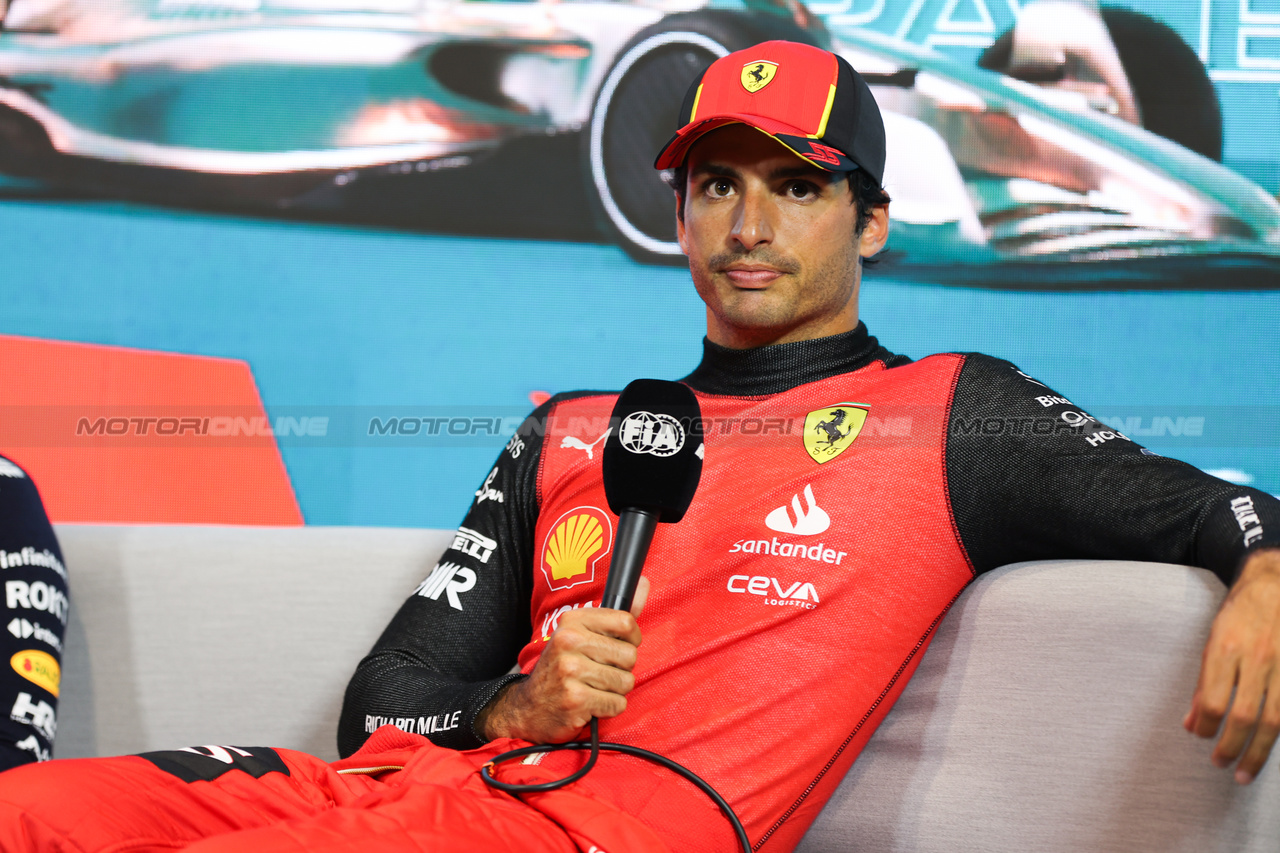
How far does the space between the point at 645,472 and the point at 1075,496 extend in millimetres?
497

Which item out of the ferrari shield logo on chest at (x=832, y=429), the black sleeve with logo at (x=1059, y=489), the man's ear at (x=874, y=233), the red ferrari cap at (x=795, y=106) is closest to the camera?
the black sleeve with logo at (x=1059, y=489)

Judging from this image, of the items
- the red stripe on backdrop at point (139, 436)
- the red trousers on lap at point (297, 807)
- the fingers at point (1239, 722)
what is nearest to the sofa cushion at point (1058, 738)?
the fingers at point (1239, 722)

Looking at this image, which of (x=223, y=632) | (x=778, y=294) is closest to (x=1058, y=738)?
(x=778, y=294)

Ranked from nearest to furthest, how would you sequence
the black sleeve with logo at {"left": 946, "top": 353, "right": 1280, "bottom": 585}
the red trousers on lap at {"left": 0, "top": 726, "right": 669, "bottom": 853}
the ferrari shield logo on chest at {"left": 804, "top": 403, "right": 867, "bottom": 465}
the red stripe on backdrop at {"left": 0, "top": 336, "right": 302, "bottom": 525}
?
the red trousers on lap at {"left": 0, "top": 726, "right": 669, "bottom": 853} < the black sleeve with logo at {"left": 946, "top": 353, "right": 1280, "bottom": 585} < the ferrari shield logo on chest at {"left": 804, "top": 403, "right": 867, "bottom": 465} < the red stripe on backdrop at {"left": 0, "top": 336, "right": 302, "bottom": 525}

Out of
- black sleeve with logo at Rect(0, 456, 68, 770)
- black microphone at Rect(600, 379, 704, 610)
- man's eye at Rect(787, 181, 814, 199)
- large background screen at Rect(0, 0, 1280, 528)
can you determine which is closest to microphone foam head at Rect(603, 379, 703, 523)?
black microphone at Rect(600, 379, 704, 610)

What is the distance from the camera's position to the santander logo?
1.18 metres

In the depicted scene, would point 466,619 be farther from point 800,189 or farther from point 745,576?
point 800,189

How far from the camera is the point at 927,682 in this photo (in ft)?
4.04

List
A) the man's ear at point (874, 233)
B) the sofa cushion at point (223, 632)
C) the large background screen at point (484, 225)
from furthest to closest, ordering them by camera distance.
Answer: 1. the large background screen at point (484, 225)
2. the sofa cushion at point (223, 632)
3. the man's ear at point (874, 233)

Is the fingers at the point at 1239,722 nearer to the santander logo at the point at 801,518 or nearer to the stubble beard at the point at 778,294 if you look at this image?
the santander logo at the point at 801,518

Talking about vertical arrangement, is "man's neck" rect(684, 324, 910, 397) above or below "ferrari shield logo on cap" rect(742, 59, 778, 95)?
below

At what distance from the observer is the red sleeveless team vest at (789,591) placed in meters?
1.12

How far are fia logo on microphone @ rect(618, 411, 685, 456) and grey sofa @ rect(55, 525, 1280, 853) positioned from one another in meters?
0.43

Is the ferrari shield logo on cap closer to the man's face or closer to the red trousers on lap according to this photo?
the man's face
